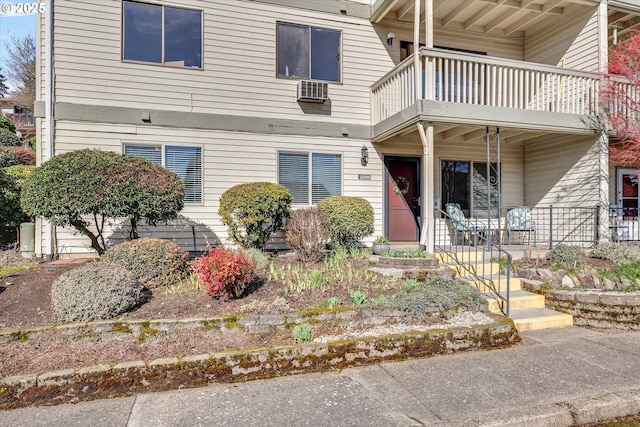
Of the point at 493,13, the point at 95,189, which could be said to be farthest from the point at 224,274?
the point at 493,13

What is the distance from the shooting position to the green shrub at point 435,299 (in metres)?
4.67

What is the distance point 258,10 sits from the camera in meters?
8.62

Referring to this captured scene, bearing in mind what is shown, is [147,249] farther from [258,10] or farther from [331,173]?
[258,10]

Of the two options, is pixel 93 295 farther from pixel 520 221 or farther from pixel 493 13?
pixel 493 13

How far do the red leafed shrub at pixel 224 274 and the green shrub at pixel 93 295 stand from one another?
0.83 m

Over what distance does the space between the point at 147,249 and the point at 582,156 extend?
951cm

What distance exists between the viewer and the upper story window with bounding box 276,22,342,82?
888 centimetres

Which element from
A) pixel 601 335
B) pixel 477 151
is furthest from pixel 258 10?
pixel 601 335

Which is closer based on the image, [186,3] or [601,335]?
[601,335]

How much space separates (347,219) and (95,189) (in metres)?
4.44

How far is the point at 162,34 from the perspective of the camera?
8.07 m

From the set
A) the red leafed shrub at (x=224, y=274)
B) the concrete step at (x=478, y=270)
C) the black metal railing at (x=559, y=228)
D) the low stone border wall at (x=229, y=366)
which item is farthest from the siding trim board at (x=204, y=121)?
the low stone border wall at (x=229, y=366)

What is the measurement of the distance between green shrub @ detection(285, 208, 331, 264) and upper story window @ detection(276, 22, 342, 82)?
3.97 m

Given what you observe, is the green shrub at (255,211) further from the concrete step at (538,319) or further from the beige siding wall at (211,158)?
the concrete step at (538,319)
